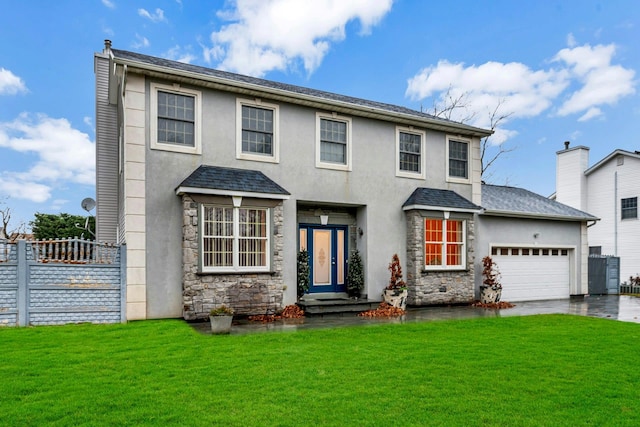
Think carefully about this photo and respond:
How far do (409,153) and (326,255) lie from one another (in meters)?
4.36

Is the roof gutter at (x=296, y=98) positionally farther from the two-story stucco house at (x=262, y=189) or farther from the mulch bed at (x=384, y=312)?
the mulch bed at (x=384, y=312)

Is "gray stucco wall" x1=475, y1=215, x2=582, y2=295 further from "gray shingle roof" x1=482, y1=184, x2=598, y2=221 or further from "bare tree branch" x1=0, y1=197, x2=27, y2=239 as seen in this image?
"bare tree branch" x1=0, y1=197, x2=27, y2=239

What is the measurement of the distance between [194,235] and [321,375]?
5.82 m

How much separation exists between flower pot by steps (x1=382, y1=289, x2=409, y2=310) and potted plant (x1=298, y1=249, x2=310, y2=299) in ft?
8.15

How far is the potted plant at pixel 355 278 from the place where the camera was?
1290 centimetres

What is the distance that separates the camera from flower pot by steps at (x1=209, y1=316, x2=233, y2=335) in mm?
8539

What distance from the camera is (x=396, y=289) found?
12477 mm

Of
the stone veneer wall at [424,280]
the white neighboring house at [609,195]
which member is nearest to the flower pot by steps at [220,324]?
the stone veneer wall at [424,280]

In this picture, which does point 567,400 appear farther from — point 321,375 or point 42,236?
point 42,236

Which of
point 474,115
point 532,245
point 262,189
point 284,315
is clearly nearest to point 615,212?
point 474,115

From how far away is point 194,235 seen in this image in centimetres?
1021

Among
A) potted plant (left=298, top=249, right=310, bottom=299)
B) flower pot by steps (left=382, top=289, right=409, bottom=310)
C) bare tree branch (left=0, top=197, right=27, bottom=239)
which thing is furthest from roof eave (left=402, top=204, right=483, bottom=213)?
bare tree branch (left=0, top=197, right=27, bottom=239)

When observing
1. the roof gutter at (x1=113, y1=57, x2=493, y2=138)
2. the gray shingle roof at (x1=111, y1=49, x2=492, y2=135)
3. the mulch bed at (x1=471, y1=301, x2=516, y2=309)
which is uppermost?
the gray shingle roof at (x1=111, y1=49, x2=492, y2=135)

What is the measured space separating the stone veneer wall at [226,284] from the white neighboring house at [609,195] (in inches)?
810
